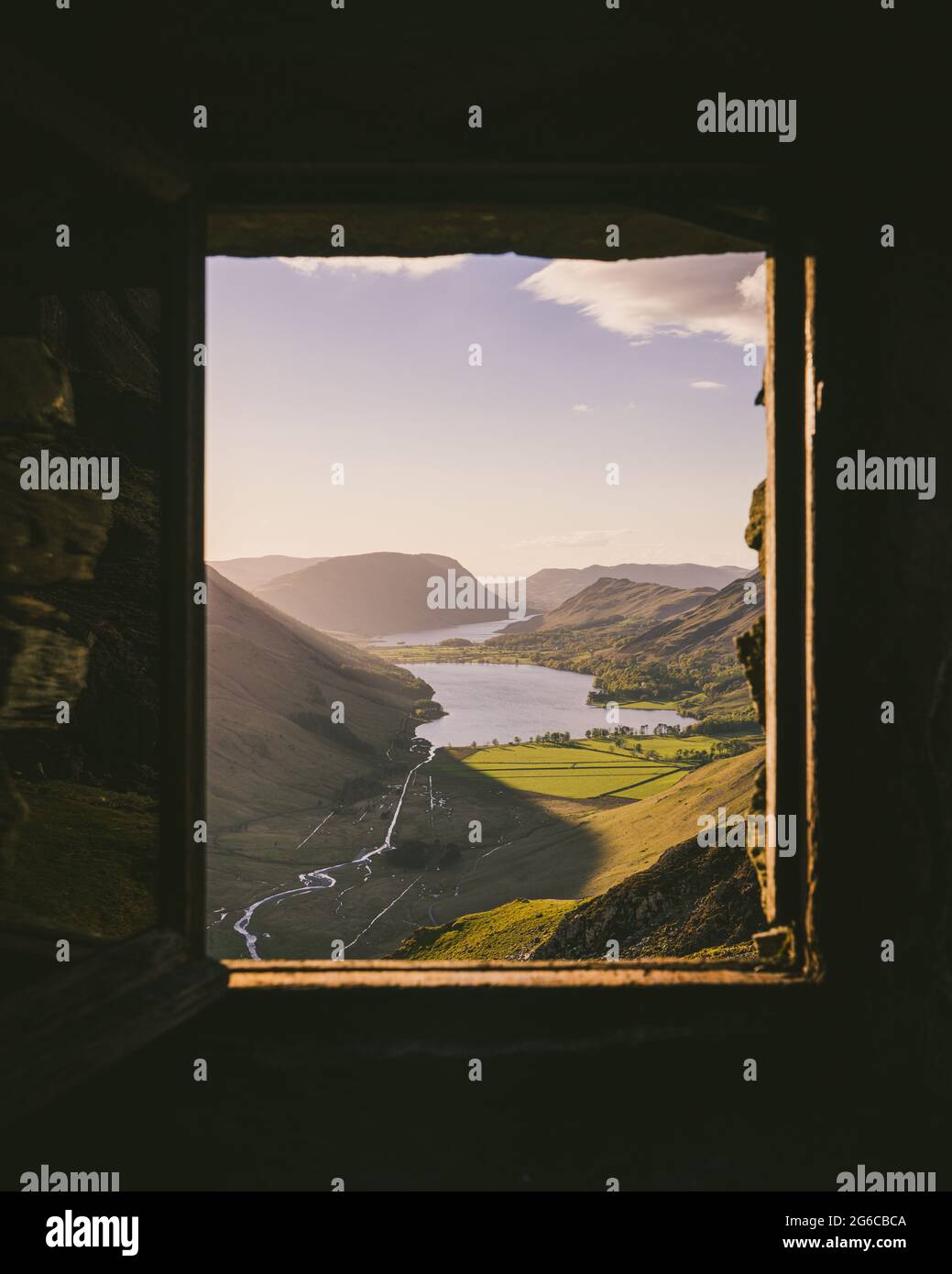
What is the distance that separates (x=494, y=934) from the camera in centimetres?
1051

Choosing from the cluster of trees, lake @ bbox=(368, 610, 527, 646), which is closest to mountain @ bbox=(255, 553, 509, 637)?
lake @ bbox=(368, 610, 527, 646)

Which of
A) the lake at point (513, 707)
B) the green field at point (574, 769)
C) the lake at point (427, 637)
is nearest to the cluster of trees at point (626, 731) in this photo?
the lake at point (513, 707)

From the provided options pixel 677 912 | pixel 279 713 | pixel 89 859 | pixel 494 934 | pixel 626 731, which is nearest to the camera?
pixel 89 859

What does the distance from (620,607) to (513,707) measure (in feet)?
240

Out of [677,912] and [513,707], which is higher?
[677,912]

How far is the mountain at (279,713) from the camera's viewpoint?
181 ft

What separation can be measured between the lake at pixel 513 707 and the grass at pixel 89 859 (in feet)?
226

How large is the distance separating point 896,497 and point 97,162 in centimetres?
229

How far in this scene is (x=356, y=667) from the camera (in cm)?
9675

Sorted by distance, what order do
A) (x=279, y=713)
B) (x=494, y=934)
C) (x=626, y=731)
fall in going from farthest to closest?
(x=626, y=731) < (x=279, y=713) < (x=494, y=934)

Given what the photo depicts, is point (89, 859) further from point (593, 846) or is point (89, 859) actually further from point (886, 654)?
point (593, 846)

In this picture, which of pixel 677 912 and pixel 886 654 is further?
pixel 677 912

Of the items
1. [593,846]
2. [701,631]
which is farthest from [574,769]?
[701,631]

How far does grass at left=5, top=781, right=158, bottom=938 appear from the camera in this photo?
5.81 metres
